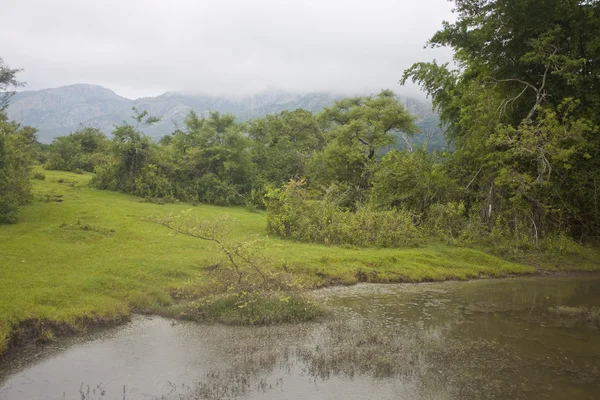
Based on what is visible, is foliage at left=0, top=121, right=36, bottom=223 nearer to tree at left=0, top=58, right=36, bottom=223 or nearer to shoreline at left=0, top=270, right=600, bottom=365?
tree at left=0, top=58, right=36, bottom=223

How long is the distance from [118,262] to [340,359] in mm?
8904

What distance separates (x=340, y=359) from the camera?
987 cm

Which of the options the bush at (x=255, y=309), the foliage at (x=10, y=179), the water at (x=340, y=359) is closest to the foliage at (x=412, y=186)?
the water at (x=340, y=359)

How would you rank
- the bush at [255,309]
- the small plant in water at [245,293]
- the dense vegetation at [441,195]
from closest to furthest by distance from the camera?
the bush at [255,309] → the small plant in water at [245,293] → the dense vegetation at [441,195]

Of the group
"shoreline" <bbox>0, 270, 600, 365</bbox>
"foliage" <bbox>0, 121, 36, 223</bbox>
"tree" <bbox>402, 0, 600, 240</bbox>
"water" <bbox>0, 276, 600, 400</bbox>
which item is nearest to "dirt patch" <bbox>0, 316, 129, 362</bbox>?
"shoreline" <bbox>0, 270, 600, 365</bbox>

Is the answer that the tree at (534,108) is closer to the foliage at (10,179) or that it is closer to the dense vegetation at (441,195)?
the dense vegetation at (441,195)

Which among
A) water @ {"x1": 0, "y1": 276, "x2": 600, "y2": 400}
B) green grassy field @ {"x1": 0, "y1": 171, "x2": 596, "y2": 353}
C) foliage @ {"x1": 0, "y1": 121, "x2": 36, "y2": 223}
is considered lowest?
water @ {"x1": 0, "y1": 276, "x2": 600, "y2": 400}

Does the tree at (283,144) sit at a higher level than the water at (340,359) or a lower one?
higher

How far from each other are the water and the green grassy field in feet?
4.15

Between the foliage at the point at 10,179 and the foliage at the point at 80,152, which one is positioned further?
the foliage at the point at 80,152

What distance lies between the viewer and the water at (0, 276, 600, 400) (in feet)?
27.8

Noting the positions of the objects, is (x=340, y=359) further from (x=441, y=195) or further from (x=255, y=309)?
(x=441, y=195)

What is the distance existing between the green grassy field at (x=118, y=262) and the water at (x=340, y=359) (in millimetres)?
1266

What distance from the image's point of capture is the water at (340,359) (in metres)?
8.46
